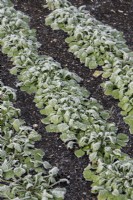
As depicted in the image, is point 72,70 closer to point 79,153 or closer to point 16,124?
point 16,124

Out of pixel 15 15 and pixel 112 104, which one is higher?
pixel 15 15

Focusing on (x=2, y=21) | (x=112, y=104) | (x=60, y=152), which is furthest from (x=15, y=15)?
(x=60, y=152)

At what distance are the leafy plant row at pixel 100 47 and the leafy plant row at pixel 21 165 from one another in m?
0.92

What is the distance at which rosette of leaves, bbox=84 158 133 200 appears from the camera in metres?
3.85

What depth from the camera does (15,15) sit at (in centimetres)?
602

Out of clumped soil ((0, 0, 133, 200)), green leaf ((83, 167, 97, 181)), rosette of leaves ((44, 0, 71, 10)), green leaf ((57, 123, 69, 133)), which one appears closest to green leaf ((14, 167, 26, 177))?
clumped soil ((0, 0, 133, 200))

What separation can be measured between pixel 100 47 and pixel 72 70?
1.29ft

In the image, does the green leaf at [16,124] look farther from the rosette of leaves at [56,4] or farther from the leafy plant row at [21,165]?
the rosette of leaves at [56,4]

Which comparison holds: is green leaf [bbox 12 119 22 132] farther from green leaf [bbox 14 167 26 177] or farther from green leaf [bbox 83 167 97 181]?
green leaf [bbox 83 167 97 181]

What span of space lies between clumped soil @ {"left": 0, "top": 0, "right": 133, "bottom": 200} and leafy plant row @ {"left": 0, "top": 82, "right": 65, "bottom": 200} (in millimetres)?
105

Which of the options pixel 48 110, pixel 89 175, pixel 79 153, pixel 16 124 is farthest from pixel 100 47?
pixel 89 175

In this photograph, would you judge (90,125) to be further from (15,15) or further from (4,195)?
(15,15)

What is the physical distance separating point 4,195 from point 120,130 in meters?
1.29

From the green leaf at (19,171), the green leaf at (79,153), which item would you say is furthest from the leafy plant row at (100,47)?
the green leaf at (19,171)
